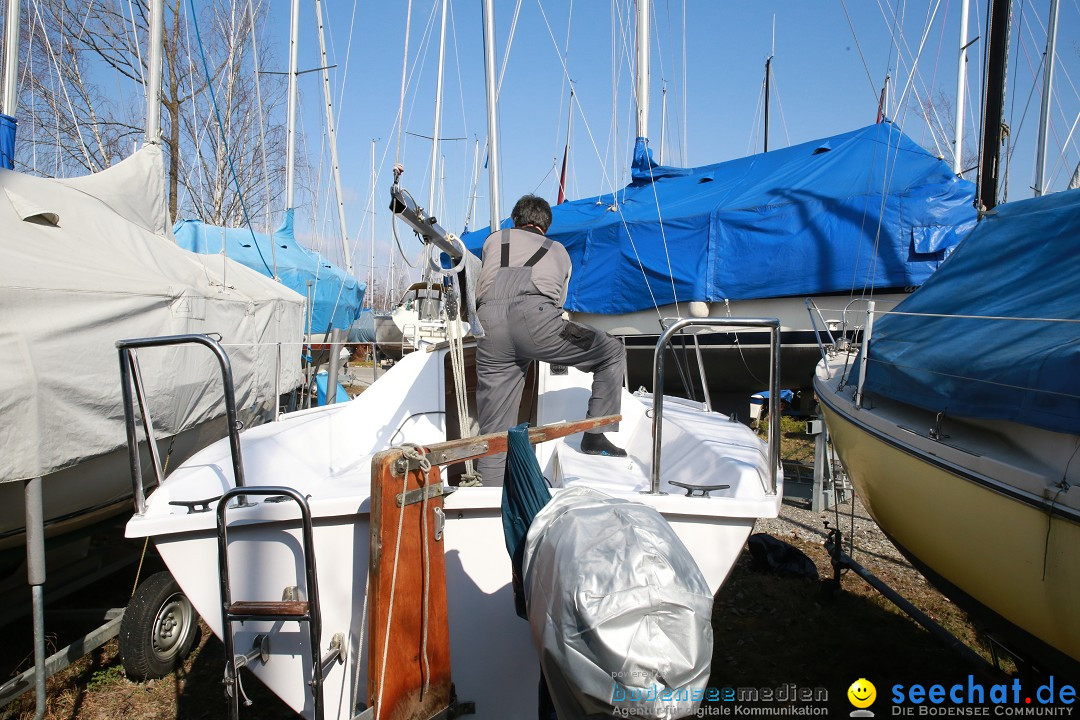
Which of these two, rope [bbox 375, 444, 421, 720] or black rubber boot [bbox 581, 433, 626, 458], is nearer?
rope [bbox 375, 444, 421, 720]

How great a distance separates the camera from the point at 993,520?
2029mm

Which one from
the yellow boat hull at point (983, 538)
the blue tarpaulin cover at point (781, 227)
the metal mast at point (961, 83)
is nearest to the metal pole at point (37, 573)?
the yellow boat hull at point (983, 538)

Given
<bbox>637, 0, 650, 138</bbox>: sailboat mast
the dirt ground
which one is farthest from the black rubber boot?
<bbox>637, 0, 650, 138</bbox>: sailboat mast

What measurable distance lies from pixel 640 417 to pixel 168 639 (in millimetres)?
2694

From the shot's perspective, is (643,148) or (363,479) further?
(643,148)

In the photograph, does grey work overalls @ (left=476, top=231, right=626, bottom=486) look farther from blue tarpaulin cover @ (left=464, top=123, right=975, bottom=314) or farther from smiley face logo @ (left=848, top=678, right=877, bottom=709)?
blue tarpaulin cover @ (left=464, top=123, right=975, bottom=314)

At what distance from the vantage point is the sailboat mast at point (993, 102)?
396 cm

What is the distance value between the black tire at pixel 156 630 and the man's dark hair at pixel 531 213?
2.26 metres

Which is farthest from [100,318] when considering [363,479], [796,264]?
[796,264]

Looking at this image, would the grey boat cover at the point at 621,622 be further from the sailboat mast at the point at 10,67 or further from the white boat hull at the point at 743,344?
the white boat hull at the point at 743,344

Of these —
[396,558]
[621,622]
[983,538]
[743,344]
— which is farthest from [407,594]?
[743,344]

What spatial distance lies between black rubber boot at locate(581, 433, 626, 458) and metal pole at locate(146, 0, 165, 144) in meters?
4.23

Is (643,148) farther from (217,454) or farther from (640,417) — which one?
(217,454)

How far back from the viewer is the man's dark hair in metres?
3.19
